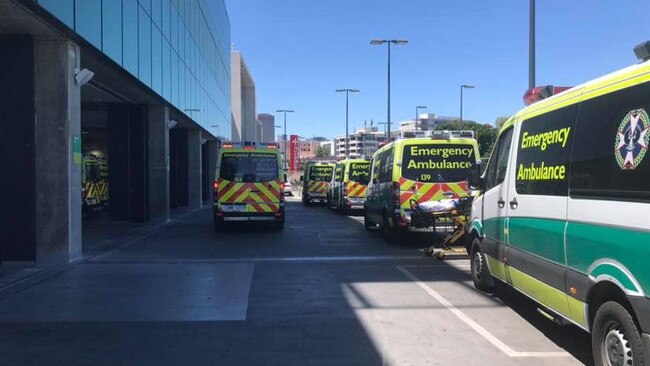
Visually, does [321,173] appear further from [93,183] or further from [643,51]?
[643,51]

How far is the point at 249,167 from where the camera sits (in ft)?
54.4

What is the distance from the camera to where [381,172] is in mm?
14641

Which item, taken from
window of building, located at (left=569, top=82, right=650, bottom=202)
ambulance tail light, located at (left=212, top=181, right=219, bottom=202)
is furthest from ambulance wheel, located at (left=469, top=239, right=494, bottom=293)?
ambulance tail light, located at (left=212, top=181, right=219, bottom=202)

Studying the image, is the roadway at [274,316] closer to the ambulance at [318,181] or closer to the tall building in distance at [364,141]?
the ambulance at [318,181]

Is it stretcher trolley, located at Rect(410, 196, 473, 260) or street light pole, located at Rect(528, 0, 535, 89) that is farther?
street light pole, located at Rect(528, 0, 535, 89)

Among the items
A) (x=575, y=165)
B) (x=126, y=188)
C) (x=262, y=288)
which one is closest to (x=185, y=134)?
(x=126, y=188)

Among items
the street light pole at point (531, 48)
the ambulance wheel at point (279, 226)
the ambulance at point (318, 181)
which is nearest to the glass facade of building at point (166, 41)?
the ambulance wheel at point (279, 226)

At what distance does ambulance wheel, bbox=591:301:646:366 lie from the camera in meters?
3.98

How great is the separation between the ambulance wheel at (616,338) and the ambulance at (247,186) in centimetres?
1244

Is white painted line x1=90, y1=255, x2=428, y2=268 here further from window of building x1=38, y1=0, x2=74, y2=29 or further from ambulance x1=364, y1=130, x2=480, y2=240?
window of building x1=38, y1=0, x2=74, y2=29

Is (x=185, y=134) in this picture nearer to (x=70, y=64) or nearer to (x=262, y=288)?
(x=70, y=64)

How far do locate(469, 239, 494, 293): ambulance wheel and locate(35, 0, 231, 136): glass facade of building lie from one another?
7.05 meters

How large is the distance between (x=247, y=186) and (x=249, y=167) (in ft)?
1.92

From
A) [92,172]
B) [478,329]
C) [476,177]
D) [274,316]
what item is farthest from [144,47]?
[478,329]
